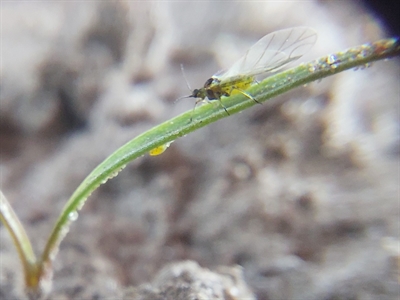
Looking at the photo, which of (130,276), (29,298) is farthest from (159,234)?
(29,298)

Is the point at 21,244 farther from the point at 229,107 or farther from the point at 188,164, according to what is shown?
the point at 229,107

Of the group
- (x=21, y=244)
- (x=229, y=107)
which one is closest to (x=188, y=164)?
(x=229, y=107)

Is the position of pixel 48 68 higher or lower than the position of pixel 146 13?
lower

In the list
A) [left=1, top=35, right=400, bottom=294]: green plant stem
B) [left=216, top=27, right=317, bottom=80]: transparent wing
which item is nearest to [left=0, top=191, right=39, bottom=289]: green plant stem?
[left=1, top=35, right=400, bottom=294]: green plant stem

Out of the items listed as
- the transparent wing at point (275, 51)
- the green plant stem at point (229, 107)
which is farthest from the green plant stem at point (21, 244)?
the transparent wing at point (275, 51)

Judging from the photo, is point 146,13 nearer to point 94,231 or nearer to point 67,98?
point 67,98
